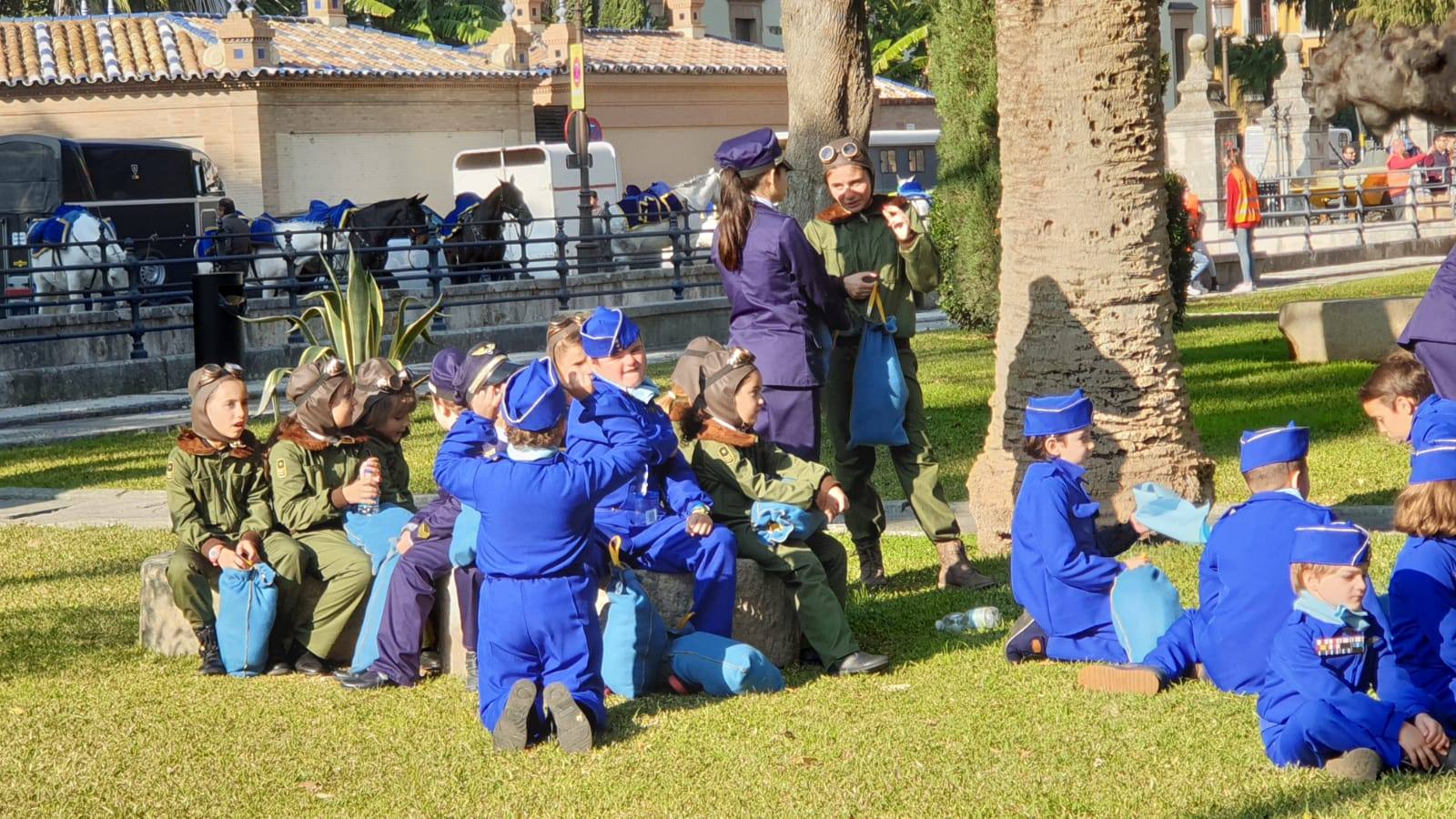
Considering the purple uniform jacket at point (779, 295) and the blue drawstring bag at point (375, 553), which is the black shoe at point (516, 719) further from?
the purple uniform jacket at point (779, 295)

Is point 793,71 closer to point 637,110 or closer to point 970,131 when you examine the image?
point 970,131

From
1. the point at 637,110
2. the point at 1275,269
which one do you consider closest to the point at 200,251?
the point at 1275,269

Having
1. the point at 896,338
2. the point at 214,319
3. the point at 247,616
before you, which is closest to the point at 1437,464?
the point at 896,338

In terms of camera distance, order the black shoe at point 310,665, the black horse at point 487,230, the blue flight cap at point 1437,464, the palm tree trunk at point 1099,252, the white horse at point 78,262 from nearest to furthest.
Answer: the blue flight cap at point 1437,464
the black shoe at point 310,665
the palm tree trunk at point 1099,252
the white horse at point 78,262
the black horse at point 487,230

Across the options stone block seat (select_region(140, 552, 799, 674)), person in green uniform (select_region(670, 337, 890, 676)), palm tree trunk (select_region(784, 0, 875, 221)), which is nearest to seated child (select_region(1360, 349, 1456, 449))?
person in green uniform (select_region(670, 337, 890, 676))

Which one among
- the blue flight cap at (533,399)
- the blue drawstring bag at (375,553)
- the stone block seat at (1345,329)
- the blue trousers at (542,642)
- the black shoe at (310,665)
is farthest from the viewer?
the stone block seat at (1345,329)

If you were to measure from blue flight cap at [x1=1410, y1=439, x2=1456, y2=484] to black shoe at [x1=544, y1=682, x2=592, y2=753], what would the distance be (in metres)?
2.52

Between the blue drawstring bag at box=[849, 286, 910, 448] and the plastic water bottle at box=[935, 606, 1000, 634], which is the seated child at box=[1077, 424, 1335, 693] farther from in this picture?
the blue drawstring bag at box=[849, 286, 910, 448]

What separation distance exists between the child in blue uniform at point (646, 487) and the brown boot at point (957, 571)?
1.58m

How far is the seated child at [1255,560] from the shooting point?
197 inches

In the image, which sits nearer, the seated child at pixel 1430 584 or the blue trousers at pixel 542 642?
the seated child at pixel 1430 584

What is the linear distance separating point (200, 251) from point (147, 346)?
549cm

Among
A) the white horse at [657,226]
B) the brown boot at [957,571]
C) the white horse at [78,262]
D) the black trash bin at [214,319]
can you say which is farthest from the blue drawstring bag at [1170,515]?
the white horse at [657,226]

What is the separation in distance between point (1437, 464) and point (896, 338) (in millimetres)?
2823
